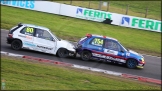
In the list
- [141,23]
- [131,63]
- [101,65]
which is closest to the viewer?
[101,65]

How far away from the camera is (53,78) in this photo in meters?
11.6

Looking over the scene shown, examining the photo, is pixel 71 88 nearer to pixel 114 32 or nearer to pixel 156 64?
pixel 156 64

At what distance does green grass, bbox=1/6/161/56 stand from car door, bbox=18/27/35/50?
25.1 feet

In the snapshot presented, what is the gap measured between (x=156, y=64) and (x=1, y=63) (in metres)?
9.61

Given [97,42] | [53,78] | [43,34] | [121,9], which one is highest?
[121,9]

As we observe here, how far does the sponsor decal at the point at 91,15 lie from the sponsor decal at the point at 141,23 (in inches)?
72.0

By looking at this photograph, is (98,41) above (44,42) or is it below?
above

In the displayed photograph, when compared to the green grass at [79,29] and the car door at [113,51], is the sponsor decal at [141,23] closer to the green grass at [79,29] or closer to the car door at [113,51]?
the green grass at [79,29]

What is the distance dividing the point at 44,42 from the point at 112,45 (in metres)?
3.57

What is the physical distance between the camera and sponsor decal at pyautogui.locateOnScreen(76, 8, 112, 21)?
32.7 metres

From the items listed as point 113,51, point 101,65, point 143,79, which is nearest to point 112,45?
point 113,51

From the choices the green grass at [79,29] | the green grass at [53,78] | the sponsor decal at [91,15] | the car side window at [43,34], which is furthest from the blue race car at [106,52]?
the sponsor decal at [91,15]

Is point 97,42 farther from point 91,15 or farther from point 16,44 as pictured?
point 91,15

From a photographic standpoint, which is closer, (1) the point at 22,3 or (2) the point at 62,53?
(2) the point at 62,53
